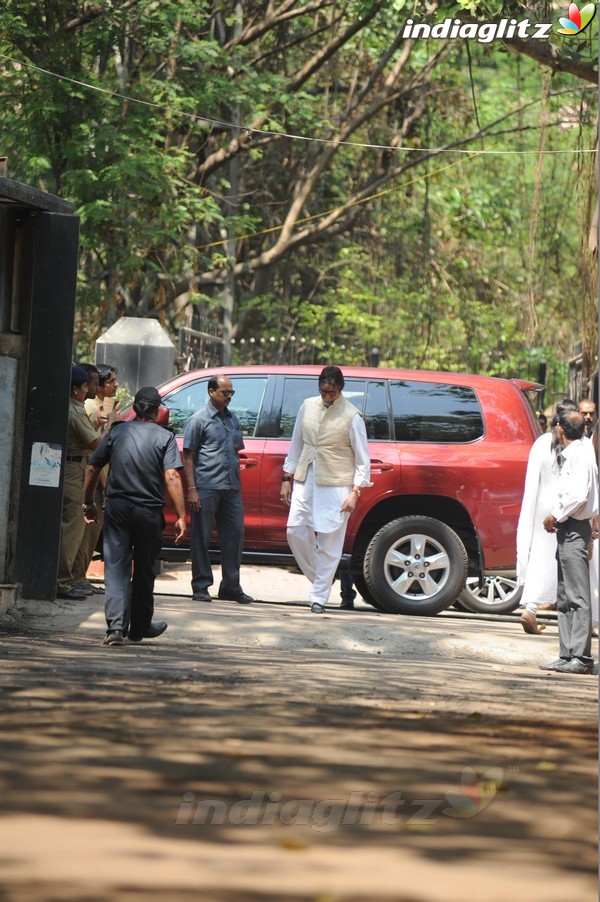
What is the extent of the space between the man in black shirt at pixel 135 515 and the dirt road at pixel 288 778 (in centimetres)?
35

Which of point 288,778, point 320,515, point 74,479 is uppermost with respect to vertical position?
point 74,479

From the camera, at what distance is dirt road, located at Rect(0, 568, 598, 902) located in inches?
142

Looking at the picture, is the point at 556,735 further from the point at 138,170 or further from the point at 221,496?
the point at 138,170

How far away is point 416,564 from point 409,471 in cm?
75

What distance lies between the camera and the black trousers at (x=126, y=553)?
8.56 meters

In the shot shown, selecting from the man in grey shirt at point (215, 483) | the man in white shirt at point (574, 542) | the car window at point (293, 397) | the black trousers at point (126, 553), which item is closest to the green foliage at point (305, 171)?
the car window at point (293, 397)

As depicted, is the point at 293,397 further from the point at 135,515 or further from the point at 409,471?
the point at 135,515

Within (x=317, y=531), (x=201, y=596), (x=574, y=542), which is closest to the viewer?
(x=574, y=542)

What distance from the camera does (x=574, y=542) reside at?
9055mm

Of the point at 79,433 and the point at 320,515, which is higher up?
the point at 79,433

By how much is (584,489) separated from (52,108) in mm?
10302

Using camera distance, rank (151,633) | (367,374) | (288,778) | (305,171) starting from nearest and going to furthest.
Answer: (288,778) → (151,633) → (367,374) → (305,171)

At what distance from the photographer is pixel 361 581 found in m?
11.3

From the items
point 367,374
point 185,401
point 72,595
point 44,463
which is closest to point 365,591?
point 367,374
